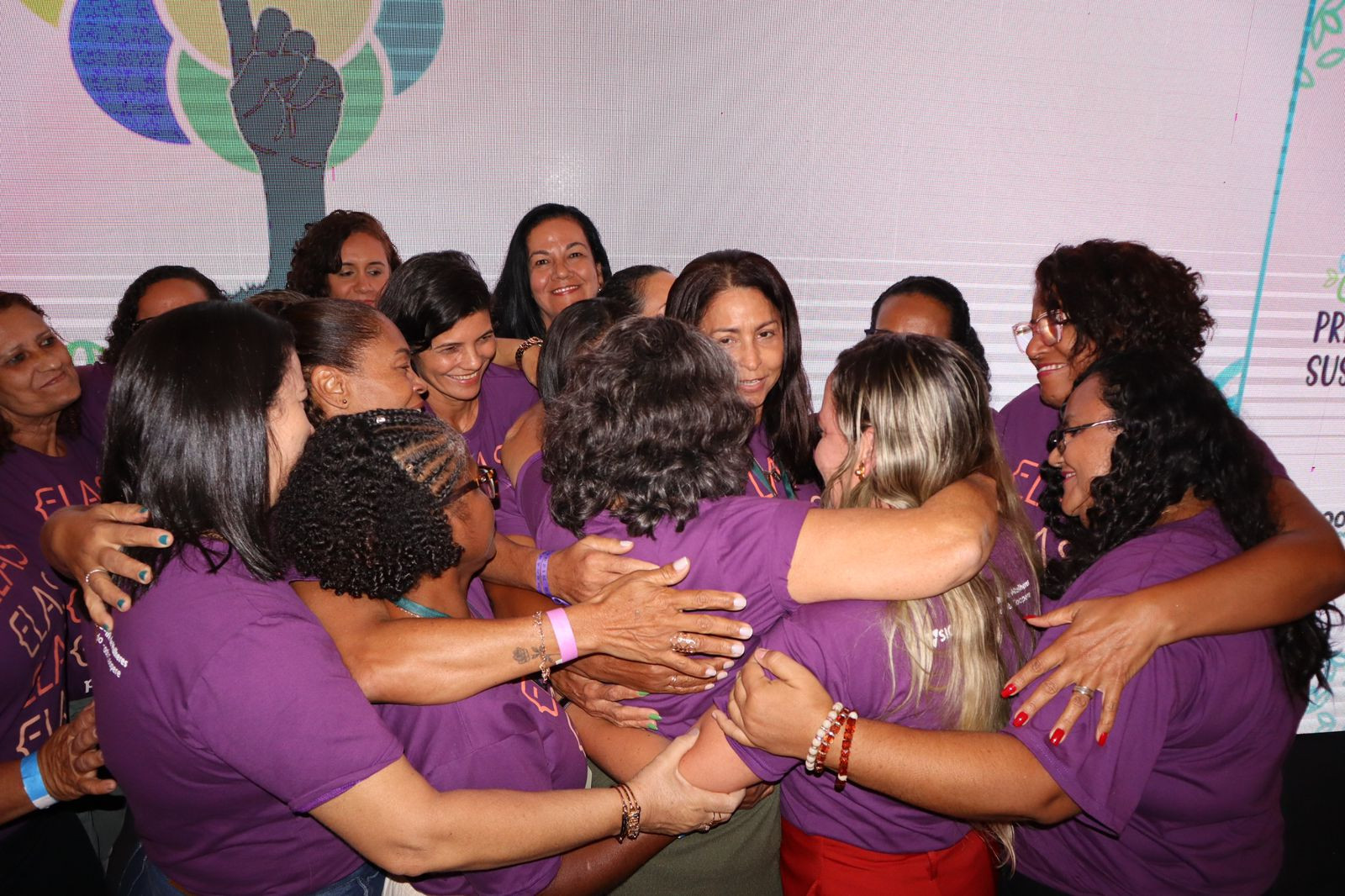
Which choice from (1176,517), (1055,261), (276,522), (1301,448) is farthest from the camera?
(1301,448)

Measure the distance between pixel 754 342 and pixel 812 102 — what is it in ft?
6.82

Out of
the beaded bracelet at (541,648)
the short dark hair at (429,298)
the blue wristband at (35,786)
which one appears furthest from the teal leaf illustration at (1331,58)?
the blue wristband at (35,786)

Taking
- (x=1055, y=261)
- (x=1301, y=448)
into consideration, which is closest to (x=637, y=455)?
(x=1055, y=261)

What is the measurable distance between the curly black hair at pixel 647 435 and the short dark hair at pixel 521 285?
2.09 meters

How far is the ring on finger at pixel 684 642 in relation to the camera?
1.54m

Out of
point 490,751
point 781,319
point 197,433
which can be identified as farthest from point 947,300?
point 197,433

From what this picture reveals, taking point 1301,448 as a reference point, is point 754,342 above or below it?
above

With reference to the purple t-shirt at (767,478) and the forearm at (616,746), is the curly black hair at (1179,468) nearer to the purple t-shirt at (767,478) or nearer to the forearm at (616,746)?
the purple t-shirt at (767,478)

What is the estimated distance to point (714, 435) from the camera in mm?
1528

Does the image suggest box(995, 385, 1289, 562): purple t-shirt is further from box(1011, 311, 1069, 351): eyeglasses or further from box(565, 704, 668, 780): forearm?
box(565, 704, 668, 780): forearm

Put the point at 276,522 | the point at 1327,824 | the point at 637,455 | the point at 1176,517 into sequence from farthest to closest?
the point at 1327,824 → the point at 1176,517 → the point at 637,455 → the point at 276,522

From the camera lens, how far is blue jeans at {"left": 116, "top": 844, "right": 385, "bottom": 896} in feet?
4.85

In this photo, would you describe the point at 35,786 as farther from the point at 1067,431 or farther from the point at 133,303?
the point at 1067,431

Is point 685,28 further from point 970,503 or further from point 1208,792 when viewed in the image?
point 1208,792
